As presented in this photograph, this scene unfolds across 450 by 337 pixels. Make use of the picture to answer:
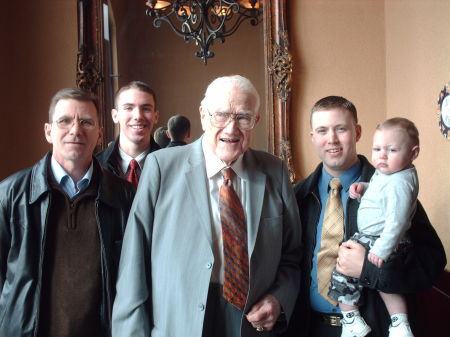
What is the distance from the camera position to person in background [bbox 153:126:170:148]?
3.81m

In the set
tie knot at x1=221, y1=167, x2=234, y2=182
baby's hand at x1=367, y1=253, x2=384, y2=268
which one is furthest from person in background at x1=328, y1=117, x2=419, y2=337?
tie knot at x1=221, y1=167, x2=234, y2=182

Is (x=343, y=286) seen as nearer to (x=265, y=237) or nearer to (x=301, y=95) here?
(x=265, y=237)

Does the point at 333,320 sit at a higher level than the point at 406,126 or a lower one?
lower

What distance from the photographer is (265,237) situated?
1.86 m

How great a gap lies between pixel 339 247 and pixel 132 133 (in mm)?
1339

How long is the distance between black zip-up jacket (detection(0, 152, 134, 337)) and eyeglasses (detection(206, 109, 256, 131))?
537 mm

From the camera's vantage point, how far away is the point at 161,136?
3.86 meters

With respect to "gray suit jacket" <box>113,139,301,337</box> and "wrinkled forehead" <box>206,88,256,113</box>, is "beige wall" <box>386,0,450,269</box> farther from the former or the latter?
"wrinkled forehead" <box>206,88,256,113</box>

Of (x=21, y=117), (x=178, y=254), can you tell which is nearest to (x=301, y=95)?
(x=21, y=117)

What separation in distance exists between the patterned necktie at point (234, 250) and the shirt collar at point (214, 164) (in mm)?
93

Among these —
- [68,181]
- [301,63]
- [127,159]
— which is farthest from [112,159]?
[301,63]

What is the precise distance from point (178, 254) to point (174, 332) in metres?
0.27

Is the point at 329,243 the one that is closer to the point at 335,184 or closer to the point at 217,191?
the point at 335,184

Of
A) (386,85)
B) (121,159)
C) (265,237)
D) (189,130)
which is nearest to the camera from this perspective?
(265,237)
